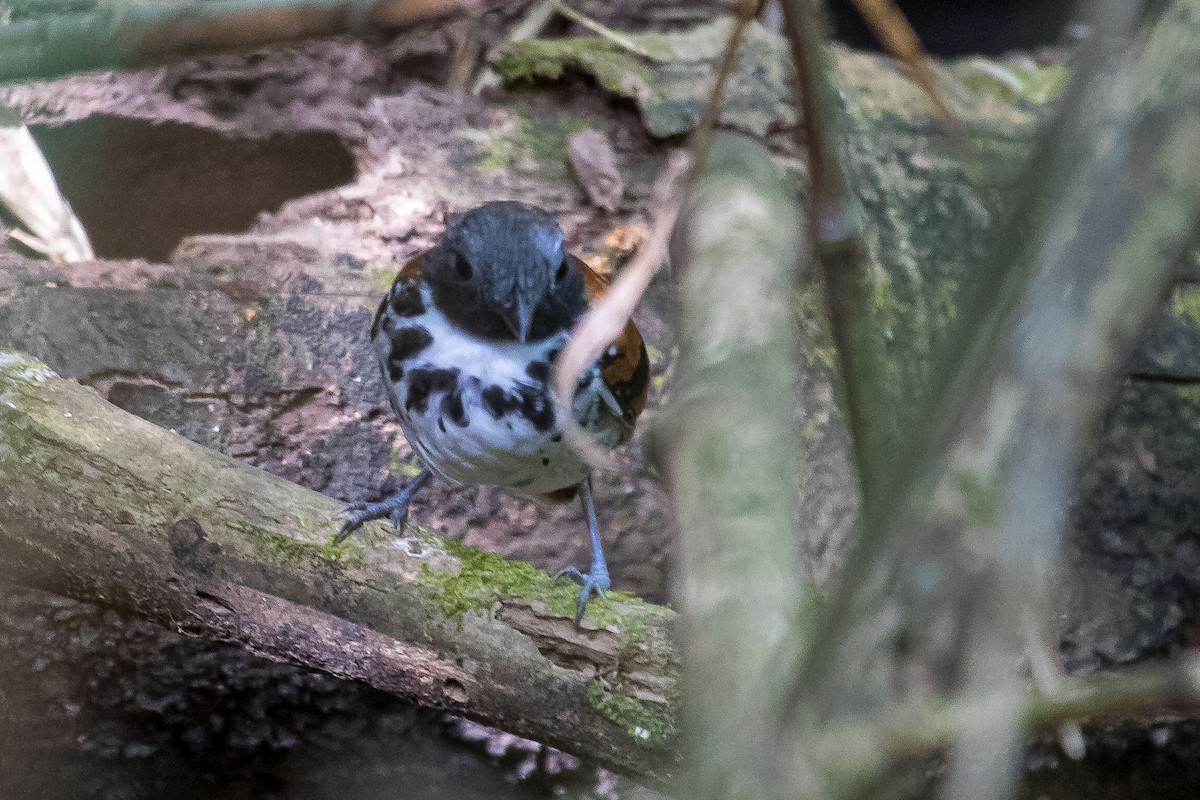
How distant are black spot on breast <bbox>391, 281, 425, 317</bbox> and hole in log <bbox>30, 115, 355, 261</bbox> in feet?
3.64

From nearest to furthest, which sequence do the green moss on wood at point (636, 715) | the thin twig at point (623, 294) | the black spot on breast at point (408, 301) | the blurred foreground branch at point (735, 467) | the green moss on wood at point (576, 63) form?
the blurred foreground branch at point (735, 467) < the thin twig at point (623, 294) < the green moss on wood at point (636, 715) < the black spot on breast at point (408, 301) < the green moss on wood at point (576, 63)

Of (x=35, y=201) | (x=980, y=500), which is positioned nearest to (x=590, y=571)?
(x=35, y=201)

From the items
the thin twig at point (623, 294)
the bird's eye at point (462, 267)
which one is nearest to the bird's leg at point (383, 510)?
the bird's eye at point (462, 267)

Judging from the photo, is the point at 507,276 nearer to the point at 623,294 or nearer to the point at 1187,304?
the point at 623,294

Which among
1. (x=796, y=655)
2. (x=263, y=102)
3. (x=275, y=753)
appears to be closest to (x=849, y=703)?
(x=796, y=655)

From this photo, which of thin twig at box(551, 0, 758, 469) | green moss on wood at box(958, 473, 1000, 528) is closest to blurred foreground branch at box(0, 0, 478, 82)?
thin twig at box(551, 0, 758, 469)

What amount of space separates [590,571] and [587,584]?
59 cm

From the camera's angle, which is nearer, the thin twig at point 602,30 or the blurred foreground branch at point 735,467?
the blurred foreground branch at point 735,467

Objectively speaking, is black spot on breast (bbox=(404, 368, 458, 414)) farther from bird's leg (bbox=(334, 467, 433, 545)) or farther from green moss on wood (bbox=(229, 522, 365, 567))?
green moss on wood (bbox=(229, 522, 365, 567))

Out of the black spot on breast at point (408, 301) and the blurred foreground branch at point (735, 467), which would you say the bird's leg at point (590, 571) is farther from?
the blurred foreground branch at point (735, 467)

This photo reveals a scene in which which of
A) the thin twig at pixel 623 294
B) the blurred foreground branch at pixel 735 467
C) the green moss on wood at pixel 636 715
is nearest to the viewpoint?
the blurred foreground branch at pixel 735 467

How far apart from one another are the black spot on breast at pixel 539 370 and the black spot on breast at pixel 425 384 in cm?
20

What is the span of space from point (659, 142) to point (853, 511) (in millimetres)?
1594

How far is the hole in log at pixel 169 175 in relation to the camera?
3.53 m
